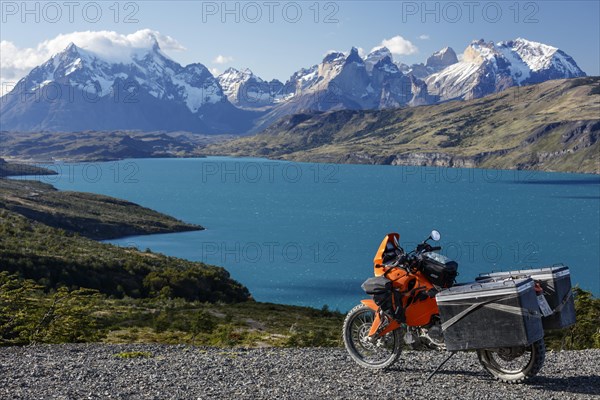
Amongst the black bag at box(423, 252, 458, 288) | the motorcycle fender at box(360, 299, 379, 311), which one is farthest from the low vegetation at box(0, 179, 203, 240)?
the black bag at box(423, 252, 458, 288)

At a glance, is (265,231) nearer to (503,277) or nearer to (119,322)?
(119,322)

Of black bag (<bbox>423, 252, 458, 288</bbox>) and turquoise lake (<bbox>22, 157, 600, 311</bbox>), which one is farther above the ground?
black bag (<bbox>423, 252, 458, 288</bbox>)

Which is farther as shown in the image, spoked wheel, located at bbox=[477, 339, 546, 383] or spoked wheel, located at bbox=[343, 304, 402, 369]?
spoked wheel, located at bbox=[343, 304, 402, 369]

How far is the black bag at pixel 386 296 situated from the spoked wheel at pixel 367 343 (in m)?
0.43

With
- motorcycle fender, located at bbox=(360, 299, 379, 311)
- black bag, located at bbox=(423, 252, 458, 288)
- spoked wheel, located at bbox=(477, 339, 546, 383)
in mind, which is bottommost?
spoked wheel, located at bbox=(477, 339, 546, 383)

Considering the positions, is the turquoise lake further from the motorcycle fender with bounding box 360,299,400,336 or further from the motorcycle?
the motorcycle fender with bounding box 360,299,400,336

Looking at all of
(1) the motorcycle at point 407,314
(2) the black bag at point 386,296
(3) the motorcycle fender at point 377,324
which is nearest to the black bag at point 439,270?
(1) the motorcycle at point 407,314

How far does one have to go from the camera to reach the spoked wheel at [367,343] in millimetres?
13391

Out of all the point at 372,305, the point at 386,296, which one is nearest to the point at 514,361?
the point at 386,296

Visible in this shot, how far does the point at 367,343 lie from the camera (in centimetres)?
1395

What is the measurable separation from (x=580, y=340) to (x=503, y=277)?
46.7ft

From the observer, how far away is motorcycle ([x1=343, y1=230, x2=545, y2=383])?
12273 millimetres

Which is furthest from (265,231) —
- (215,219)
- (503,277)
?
(503,277)

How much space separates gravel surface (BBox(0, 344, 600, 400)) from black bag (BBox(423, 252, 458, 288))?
1853 millimetres
